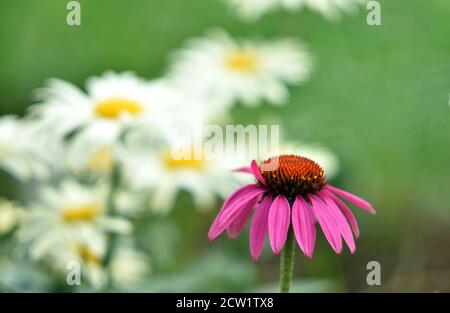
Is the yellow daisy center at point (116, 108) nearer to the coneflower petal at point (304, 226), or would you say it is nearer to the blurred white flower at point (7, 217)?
the blurred white flower at point (7, 217)

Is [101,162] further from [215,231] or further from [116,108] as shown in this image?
[215,231]

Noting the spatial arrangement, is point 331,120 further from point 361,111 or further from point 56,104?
point 56,104

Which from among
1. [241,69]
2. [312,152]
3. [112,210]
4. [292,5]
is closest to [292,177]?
[112,210]

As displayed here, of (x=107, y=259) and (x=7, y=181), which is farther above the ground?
(x=7, y=181)

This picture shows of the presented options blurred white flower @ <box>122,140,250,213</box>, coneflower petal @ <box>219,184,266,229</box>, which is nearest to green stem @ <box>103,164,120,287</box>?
blurred white flower @ <box>122,140,250,213</box>

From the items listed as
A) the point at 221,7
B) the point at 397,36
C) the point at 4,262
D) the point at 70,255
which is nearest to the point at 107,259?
the point at 70,255

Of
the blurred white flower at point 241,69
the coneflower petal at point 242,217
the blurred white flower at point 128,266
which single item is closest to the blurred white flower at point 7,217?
the blurred white flower at point 128,266
